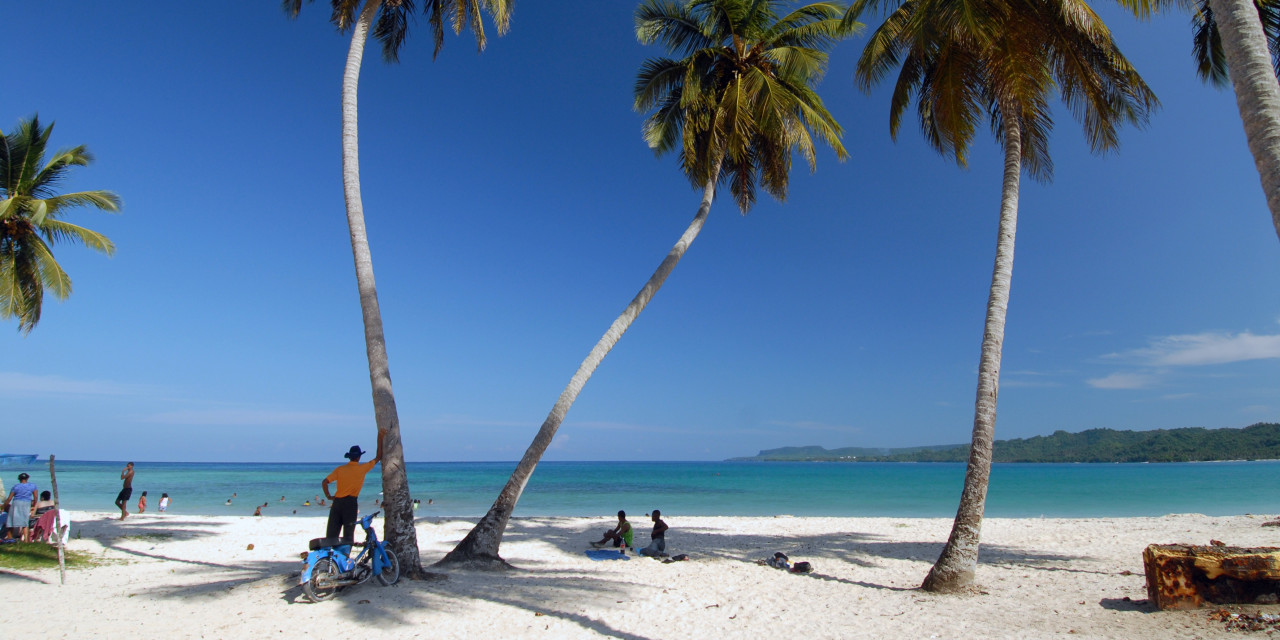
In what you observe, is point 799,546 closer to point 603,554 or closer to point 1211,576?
point 603,554

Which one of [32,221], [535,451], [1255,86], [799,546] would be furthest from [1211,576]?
[32,221]

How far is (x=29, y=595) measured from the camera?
7.38 m

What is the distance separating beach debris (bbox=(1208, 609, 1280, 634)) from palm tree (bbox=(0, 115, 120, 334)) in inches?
858

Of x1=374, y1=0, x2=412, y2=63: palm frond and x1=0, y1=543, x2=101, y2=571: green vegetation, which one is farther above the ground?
x1=374, y1=0, x2=412, y2=63: palm frond

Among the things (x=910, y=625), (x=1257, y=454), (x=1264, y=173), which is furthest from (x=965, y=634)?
(x=1257, y=454)

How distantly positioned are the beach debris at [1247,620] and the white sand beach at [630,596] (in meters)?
0.15

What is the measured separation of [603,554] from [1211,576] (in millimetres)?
8398

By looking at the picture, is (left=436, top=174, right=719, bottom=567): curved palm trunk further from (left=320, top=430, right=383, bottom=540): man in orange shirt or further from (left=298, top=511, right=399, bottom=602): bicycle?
(left=320, top=430, right=383, bottom=540): man in orange shirt

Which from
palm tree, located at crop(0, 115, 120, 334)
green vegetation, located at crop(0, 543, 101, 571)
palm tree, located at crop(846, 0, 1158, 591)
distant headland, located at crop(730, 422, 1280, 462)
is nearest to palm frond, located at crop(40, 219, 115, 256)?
palm tree, located at crop(0, 115, 120, 334)

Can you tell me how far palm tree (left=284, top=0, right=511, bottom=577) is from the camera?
26.4 feet

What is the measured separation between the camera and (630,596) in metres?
7.60

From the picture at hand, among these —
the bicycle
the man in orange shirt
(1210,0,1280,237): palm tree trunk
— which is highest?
(1210,0,1280,237): palm tree trunk

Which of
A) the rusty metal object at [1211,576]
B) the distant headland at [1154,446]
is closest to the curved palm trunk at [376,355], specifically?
the rusty metal object at [1211,576]

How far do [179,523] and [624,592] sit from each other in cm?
1459
